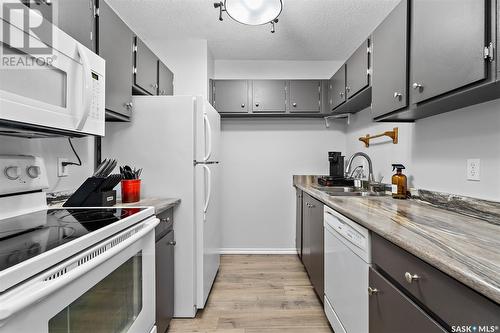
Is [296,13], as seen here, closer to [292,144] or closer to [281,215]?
[292,144]

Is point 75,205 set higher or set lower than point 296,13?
lower

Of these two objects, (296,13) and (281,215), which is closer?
(296,13)

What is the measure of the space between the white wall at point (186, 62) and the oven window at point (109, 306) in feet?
7.59

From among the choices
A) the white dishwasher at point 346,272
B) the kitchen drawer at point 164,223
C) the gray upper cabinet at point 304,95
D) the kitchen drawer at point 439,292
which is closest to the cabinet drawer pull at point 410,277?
the kitchen drawer at point 439,292

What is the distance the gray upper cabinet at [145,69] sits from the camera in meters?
2.03

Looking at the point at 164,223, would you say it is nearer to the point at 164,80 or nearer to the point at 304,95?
the point at 164,80

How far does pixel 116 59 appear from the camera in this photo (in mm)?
1729

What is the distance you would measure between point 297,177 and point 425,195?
1.85 metres

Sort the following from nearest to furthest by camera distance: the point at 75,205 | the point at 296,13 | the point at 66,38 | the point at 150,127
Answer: the point at 66,38, the point at 75,205, the point at 150,127, the point at 296,13

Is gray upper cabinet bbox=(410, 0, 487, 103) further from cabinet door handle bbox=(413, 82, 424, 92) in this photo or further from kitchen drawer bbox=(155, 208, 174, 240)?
kitchen drawer bbox=(155, 208, 174, 240)

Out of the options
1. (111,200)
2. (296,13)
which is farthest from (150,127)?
(296,13)

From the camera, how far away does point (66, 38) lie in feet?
3.44

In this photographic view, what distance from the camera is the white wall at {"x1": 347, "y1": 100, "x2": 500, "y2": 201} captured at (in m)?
1.32

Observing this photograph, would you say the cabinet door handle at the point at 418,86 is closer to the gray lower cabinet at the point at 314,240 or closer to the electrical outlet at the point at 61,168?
the gray lower cabinet at the point at 314,240
